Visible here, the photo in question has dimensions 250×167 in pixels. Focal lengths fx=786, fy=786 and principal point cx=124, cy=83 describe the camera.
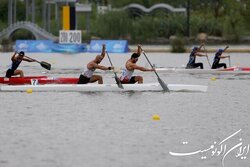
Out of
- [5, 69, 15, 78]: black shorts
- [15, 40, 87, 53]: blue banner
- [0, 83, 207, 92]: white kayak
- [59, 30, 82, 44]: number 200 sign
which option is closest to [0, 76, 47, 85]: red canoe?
[5, 69, 15, 78]: black shorts

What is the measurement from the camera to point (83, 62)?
206 ft

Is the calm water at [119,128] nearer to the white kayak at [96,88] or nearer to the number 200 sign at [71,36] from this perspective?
the white kayak at [96,88]

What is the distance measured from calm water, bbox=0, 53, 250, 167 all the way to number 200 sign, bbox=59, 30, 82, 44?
41734 millimetres

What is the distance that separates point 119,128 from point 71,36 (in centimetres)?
5391

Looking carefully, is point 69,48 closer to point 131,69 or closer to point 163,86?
point 131,69

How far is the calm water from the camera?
59.8 ft

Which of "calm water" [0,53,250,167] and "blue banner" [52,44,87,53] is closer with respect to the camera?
"calm water" [0,53,250,167]

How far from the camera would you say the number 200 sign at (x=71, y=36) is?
75562 millimetres

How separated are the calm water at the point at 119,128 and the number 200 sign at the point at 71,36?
41.7m

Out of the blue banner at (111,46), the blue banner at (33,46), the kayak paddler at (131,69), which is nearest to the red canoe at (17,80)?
the kayak paddler at (131,69)

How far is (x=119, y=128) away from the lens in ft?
74.7

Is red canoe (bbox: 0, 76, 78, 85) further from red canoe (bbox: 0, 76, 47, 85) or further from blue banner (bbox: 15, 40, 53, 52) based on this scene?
blue banner (bbox: 15, 40, 53, 52)

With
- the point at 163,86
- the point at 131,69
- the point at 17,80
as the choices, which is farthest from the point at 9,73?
the point at 163,86

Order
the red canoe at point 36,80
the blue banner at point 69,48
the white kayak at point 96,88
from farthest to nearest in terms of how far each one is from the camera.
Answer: the blue banner at point 69,48 → the red canoe at point 36,80 → the white kayak at point 96,88
